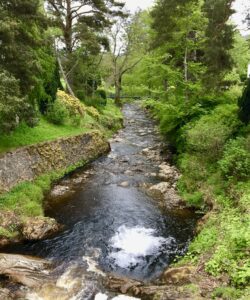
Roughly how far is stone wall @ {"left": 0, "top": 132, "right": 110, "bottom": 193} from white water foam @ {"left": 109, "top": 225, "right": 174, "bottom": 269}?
5.65m

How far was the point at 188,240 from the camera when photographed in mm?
12141

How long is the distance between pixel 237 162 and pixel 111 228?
5.96m

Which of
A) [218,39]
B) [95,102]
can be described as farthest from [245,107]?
[95,102]

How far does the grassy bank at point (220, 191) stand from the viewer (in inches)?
347

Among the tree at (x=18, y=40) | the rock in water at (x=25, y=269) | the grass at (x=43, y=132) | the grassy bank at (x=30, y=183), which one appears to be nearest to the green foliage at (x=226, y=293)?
the rock in water at (x=25, y=269)

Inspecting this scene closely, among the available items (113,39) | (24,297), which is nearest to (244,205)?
(24,297)

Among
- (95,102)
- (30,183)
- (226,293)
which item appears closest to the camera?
(226,293)

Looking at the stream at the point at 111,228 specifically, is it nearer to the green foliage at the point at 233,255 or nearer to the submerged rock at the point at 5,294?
the submerged rock at the point at 5,294

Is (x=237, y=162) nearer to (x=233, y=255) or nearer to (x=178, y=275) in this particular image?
(x=233, y=255)

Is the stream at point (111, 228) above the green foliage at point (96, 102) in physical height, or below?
below

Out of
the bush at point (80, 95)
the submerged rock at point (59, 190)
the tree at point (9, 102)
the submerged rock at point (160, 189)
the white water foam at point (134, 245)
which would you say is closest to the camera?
the white water foam at point (134, 245)

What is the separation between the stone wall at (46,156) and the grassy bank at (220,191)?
5.57 meters

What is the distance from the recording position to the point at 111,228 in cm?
1293

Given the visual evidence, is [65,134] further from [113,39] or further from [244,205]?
[113,39]
